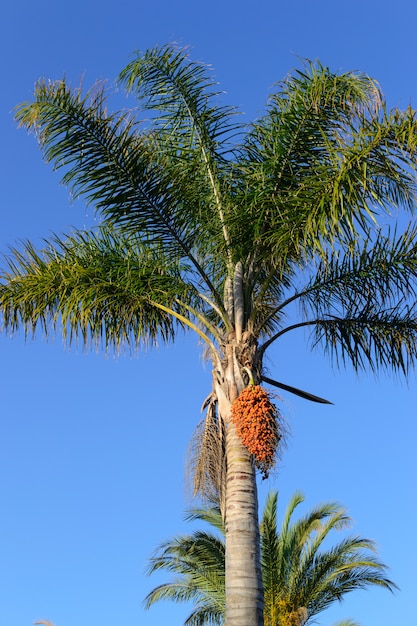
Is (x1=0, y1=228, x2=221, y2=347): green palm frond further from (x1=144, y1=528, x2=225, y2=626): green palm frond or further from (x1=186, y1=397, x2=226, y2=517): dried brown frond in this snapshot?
(x1=144, y1=528, x2=225, y2=626): green palm frond

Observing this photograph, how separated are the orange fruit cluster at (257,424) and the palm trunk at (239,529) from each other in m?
0.13

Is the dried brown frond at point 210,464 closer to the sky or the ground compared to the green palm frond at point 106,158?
closer to the ground

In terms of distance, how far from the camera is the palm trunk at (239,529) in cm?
908

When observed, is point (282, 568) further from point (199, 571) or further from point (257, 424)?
point (257, 424)

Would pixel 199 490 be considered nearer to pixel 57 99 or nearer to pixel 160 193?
pixel 160 193

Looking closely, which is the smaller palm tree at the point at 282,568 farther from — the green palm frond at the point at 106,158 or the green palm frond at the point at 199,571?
the green palm frond at the point at 106,158

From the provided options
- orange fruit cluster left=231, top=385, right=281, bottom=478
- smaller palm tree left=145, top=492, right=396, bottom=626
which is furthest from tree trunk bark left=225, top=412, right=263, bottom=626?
smaller palm tree left=145, top=492, right=396, bottom=626

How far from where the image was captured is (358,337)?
39.4ft

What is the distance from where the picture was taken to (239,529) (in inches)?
373

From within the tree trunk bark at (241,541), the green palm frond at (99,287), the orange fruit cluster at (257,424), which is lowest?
the tree trunk bark at (241,541)

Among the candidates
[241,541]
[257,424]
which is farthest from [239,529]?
[257,424]

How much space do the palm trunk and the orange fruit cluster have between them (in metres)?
0.13

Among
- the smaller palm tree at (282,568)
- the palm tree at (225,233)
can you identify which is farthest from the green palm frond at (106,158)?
the smaller palm tree at (282,568)

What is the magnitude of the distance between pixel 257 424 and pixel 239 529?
121cm
